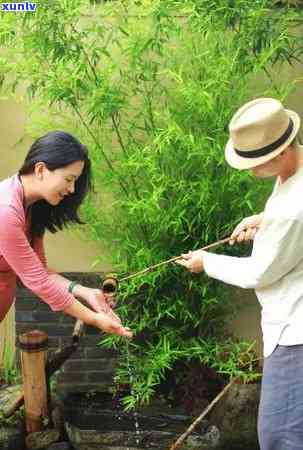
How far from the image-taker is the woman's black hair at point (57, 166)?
3166mm

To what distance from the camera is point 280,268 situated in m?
2.73

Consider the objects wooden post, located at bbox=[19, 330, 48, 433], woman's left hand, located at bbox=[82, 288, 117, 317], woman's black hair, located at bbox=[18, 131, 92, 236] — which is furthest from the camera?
wooden post, located at bbox=[19, 330, 48, 433]

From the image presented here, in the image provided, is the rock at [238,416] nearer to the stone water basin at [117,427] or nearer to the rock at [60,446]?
the stone water basin at [117,427]

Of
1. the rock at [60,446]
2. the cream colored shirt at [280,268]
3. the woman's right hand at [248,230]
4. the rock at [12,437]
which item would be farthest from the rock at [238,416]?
the cream colored shirt at [280,268]

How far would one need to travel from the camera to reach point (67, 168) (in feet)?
10.5

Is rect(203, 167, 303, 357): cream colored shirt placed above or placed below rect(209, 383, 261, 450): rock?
above

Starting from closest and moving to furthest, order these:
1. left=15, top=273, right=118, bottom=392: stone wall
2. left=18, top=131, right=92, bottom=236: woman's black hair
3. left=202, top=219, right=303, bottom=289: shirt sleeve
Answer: left=202, top=219, right=303, bottom=289: shirt sleeve → left=18, top=131, right=92, bottom=236: woman's black hair → left=15, top=273, right=118, bottom=392: stone wall

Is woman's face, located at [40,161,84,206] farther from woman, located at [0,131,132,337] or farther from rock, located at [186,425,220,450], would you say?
rock, located at [186,425,220,450]

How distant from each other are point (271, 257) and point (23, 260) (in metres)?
1.09

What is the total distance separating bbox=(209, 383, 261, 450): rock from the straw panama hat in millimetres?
2111

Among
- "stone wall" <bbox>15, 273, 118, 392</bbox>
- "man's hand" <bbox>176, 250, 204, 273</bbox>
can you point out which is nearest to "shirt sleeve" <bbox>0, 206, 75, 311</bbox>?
"man's hand" <bbox>176, 250, 204, 273</bbox>

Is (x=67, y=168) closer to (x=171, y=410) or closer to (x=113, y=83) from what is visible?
(x=113, y=83)

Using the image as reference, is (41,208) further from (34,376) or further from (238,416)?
(238,416)

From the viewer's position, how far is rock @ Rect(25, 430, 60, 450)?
4.36 metres
